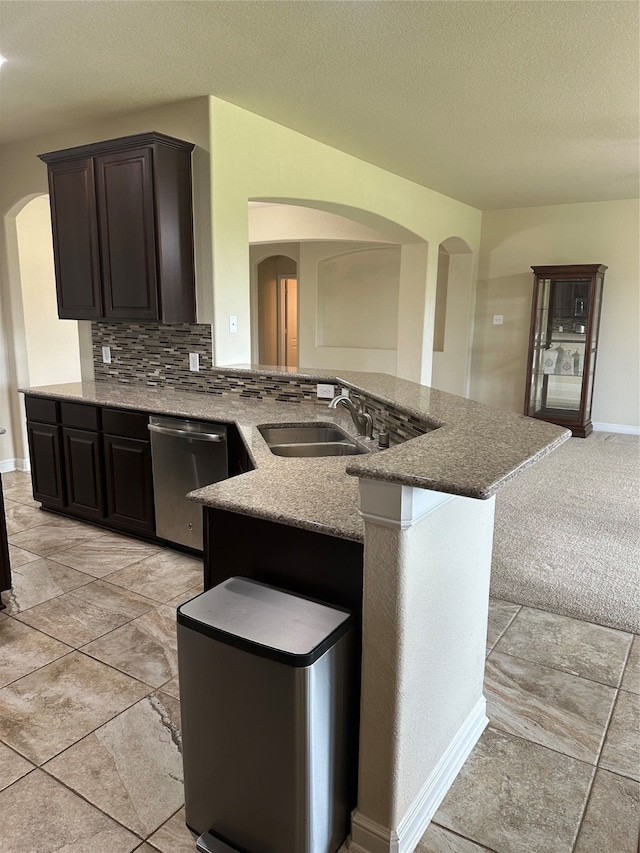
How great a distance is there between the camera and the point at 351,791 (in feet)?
5.17

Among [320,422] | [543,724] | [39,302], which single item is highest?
[39,302]

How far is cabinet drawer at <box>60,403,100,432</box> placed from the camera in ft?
11.8

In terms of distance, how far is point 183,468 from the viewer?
→ 324 cm

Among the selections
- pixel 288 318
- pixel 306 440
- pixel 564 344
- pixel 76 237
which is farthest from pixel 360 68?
pixel 288 318

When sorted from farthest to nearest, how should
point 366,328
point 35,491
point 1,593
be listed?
point 366,328 < point 35,491 < point 1,593

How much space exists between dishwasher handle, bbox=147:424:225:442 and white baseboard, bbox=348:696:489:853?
180 centimetres

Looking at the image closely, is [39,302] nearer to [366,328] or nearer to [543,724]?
[366,328]

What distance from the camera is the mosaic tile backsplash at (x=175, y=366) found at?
12.0 feet

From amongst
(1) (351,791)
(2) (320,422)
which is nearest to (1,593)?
(2) (320,422)

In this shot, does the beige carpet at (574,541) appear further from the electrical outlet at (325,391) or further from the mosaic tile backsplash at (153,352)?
the mosaic tile backsplash at (153,352)

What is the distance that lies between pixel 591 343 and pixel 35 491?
575 cm

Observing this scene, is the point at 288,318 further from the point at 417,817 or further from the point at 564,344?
the point at 417,817

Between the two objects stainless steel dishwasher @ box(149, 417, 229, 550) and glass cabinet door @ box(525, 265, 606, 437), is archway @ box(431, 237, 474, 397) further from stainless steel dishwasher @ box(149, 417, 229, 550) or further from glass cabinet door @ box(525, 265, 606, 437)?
stainless steel dishwasher @ box(149, 417, 229, 550)

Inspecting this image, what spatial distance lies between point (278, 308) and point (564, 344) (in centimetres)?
506
